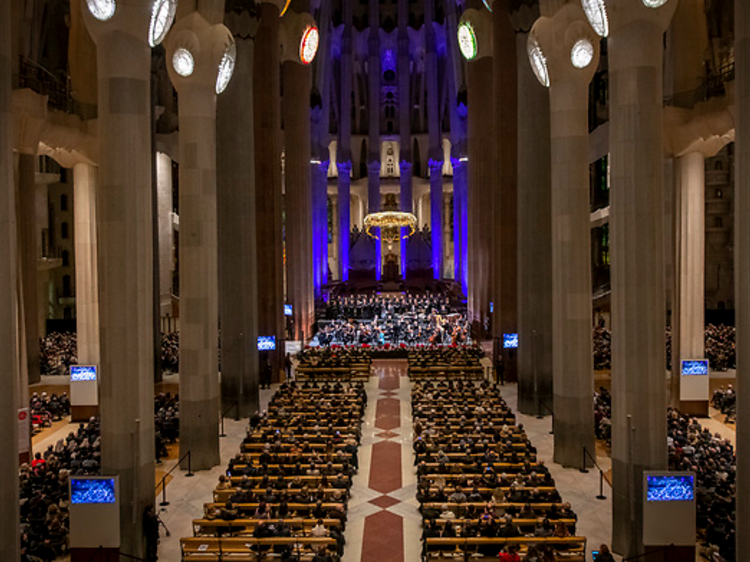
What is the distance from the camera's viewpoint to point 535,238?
2023cm

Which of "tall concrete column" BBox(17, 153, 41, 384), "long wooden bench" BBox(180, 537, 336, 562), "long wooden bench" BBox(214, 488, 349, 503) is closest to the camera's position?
"long wooden bench" BBox(180, 537, 336, 562)

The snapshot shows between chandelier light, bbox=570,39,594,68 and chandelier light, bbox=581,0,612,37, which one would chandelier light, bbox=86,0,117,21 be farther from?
chandelier light, bbox=570,39,594,68

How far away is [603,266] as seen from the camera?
4284cm

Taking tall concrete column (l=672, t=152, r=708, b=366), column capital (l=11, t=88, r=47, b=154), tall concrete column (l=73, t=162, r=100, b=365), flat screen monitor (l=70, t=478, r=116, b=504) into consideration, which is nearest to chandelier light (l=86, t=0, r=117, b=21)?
column capital (l=11, t=88, r=47, b=154)

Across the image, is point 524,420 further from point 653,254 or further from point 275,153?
point 275,153

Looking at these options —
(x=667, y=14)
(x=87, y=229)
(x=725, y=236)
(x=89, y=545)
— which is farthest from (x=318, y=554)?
(x=725, y=236)

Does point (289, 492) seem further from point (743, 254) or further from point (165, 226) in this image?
point (165, 226)

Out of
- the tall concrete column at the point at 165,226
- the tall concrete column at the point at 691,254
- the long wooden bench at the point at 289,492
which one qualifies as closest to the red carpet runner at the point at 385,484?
the long wooden bench at the point at 289,492

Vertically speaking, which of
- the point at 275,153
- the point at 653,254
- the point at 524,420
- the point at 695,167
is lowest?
the point at 524,420

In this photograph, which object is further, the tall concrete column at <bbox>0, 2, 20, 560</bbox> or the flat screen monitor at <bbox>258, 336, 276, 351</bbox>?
the flat screen monitor at <bbox>258, 336, 276, 351</bbox>

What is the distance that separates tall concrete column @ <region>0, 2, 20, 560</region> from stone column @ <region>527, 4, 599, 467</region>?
38.7ft

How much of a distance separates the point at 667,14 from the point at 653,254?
394 centimetres

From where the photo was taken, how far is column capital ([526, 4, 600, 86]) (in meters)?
15.1

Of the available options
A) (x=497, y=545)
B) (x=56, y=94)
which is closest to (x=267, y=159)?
(x=56, y=94)
